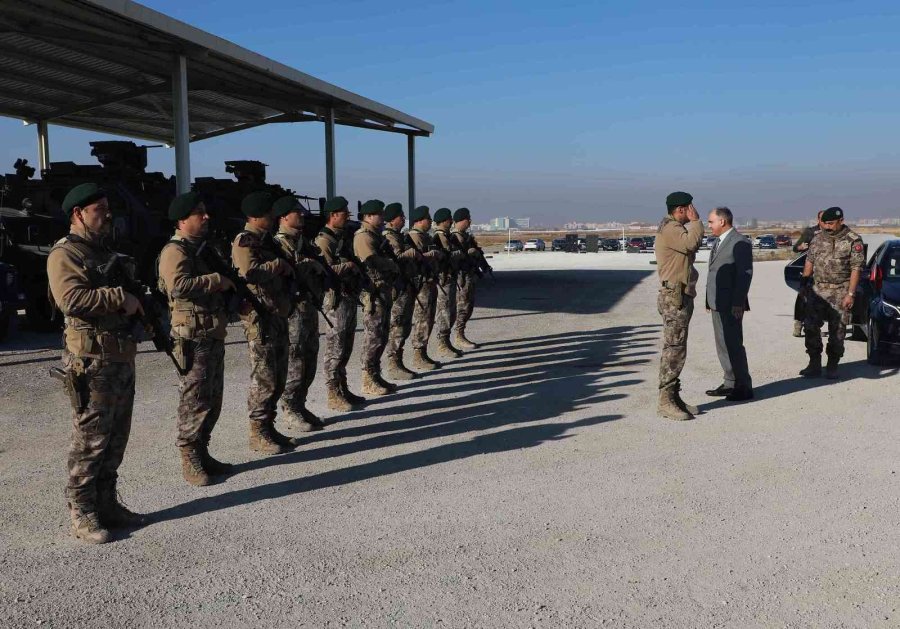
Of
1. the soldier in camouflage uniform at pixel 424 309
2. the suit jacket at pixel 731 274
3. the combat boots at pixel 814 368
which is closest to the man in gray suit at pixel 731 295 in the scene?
the suit jacket at pixel 731 274

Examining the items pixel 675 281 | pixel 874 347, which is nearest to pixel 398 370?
pixel 675 281

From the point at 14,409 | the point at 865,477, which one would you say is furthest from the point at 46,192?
the point at 865,477

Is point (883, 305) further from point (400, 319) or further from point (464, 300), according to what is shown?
point (400, 319)

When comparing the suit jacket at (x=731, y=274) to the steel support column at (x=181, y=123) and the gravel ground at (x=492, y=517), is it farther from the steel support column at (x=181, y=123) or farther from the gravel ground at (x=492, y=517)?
the steel support column at (x=181, y=123)

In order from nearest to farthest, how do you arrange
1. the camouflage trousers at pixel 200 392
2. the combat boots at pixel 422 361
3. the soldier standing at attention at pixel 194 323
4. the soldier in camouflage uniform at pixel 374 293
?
the soldier standing at attention at pixel 194 323 < the camouflage trousers at pixel 200 392 < the soldier in camouflage uniform at pixel 374 293 < the combat boots at pixel 422 361

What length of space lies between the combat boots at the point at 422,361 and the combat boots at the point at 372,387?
136cm

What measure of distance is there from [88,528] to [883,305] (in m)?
7.78

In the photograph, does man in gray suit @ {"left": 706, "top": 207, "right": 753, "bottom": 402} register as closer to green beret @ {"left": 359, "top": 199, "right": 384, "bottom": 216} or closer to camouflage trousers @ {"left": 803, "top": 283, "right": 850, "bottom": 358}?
camouflage trousers @ {"left": 803, "top": 283, "right": 850, "bottom": 358}

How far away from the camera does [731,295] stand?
22.8 ft

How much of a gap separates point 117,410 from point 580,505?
2455 millimetres

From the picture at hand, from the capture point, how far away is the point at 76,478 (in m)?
3.82

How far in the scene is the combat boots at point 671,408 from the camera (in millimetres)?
6230

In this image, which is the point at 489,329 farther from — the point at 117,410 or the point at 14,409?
the point at 117,410

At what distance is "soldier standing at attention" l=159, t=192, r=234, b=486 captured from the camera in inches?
174
